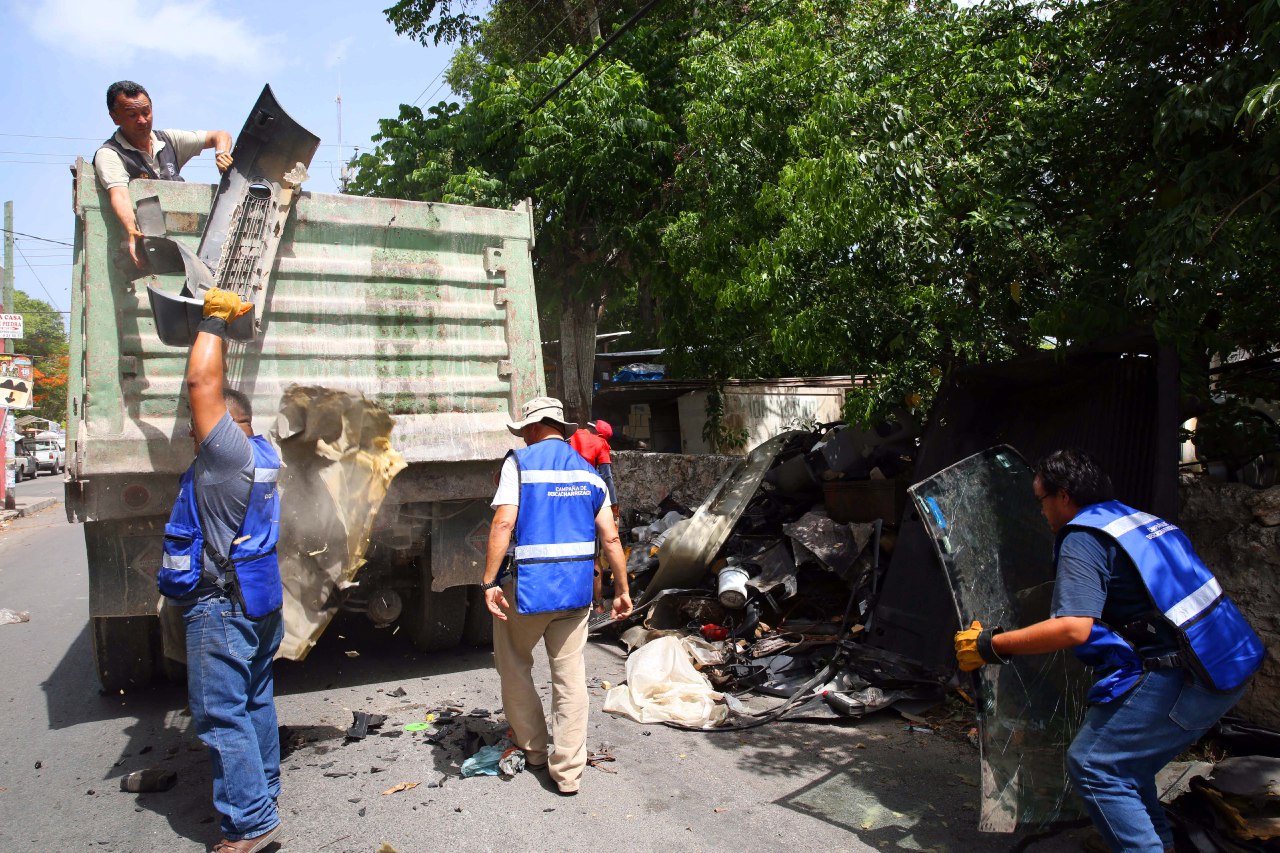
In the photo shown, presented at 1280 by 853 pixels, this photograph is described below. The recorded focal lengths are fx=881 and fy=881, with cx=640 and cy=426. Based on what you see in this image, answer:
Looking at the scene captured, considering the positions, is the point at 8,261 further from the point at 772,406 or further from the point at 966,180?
the point at 966,180

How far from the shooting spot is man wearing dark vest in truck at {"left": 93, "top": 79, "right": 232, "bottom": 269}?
4359mm

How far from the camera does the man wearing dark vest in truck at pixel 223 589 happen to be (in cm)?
324

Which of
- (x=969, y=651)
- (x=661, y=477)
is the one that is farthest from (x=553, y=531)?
(x=661, y=477)

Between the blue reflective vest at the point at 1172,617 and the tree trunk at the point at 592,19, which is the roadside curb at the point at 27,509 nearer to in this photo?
the tree trunk at the point at 592,19

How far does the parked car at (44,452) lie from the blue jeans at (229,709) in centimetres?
3760

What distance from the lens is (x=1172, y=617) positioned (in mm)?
2557

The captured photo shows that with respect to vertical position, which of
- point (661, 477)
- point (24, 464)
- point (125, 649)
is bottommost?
point (125, 649)

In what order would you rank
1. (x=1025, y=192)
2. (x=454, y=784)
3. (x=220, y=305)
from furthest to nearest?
(x=1025, y=192), (x=454, y=784), (x=220, y=305)

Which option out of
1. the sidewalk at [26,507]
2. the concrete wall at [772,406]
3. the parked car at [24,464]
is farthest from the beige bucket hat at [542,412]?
the parked car at [24,464]

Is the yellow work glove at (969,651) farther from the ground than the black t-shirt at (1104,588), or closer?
closer

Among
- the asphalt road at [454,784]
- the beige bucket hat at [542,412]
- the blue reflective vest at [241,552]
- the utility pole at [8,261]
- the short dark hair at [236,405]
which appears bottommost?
the asphalt road at [454,784]

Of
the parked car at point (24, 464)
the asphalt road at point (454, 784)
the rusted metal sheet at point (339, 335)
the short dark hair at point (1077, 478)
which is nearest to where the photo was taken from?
the short dark hair at point (1077, 478)

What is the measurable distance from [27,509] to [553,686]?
63.6 feet

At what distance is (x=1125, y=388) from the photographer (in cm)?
452
